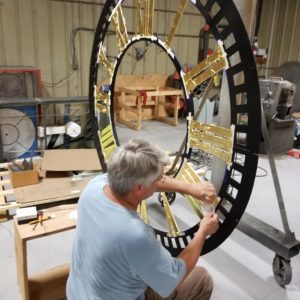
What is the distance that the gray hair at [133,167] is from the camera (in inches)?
39.6

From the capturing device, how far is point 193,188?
135 cm

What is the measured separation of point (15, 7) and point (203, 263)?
4.29 metres

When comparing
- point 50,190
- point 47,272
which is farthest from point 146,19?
point 50,190

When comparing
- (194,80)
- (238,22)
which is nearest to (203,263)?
(194,80)

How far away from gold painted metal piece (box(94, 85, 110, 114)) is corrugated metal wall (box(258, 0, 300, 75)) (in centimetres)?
578

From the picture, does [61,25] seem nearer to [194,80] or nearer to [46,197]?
[46,197]

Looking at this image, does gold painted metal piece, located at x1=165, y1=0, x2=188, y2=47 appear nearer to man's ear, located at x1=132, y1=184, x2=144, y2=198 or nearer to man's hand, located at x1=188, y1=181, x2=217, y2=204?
man's hand, located at x1=188, y1=181, x2=217, y2=204

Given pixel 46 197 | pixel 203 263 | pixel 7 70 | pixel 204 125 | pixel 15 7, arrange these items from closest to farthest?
1. pixel 204 125
2. pixel 203 263
3. pixel 46 197
4. pixel 7 70
5. pixel 15 7

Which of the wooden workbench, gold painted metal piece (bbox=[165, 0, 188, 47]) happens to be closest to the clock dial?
gold painted metal piece (bbox=[165, 0, 188, 47])

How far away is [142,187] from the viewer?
104 cm

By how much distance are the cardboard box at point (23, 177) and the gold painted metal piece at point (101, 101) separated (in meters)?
1.00

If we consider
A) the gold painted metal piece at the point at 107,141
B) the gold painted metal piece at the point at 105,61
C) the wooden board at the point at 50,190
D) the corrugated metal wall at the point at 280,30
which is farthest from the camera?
the corrugated metal wall at the point at 280,30

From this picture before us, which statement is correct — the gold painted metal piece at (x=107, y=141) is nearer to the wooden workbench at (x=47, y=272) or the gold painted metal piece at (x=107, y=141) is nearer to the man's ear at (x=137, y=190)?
the wooden workbench at (x=47, y=272)

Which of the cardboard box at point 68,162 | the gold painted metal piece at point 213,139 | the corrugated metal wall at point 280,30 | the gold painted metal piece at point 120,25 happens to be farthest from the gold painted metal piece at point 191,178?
the corrugated metal wall at point 280,30
